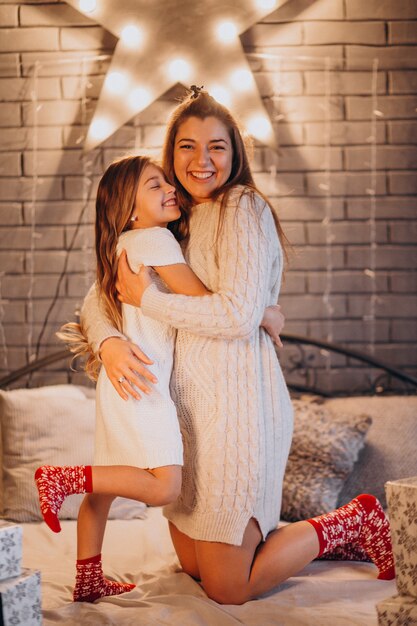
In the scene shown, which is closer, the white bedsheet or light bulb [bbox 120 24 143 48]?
the white bedsheet

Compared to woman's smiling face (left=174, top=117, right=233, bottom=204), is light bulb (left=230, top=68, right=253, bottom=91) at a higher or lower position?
higher

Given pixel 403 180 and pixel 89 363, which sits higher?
pixel 403 180

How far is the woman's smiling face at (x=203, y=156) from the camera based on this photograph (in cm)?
220

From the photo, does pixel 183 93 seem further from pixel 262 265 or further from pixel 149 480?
pixel 149 480

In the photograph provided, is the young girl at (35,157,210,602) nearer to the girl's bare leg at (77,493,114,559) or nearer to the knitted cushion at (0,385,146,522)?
the girl's bare leg at (77,493,114,559)

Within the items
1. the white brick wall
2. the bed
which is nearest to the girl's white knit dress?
the bed

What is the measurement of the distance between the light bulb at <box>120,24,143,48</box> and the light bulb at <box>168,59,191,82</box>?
0.48 ft

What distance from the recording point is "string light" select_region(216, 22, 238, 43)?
3178mm

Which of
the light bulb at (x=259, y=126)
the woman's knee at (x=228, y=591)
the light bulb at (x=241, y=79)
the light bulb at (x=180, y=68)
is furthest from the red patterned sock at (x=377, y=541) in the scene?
the light bulb at (x=180, y=68)

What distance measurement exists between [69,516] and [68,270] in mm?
976

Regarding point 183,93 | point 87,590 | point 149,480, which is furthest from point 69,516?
point 183,93

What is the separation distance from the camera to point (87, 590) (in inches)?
82.7

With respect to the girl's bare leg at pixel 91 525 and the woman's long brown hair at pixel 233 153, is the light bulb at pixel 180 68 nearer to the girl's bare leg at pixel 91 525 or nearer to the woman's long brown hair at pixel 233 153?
the woman's long brown hair at pixel 233 153

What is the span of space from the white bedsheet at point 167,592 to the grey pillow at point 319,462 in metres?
0.32
